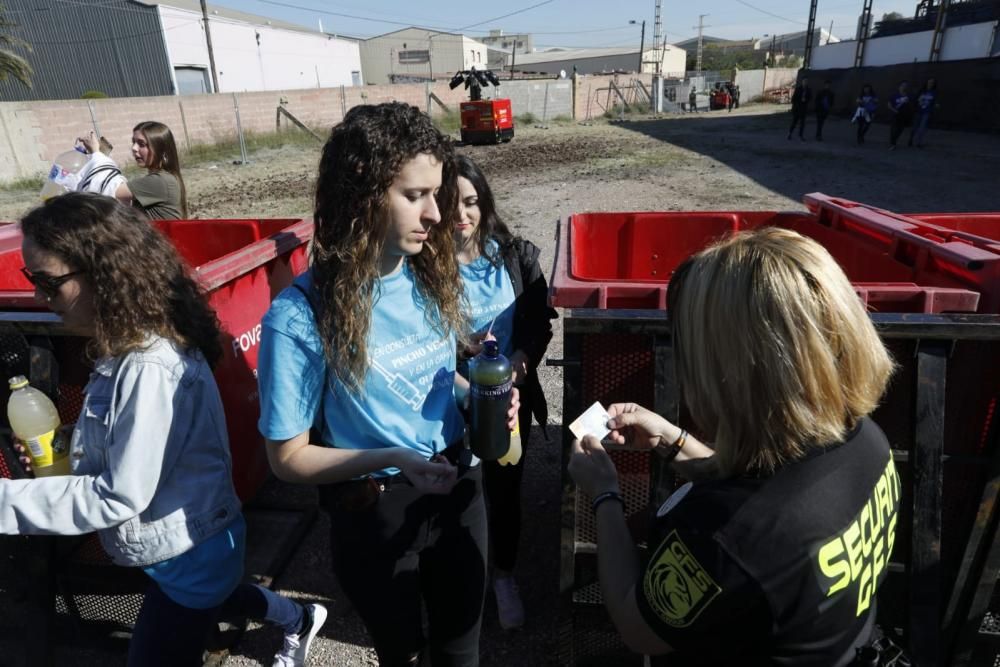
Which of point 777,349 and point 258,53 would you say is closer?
point 777,349

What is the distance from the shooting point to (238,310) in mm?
2807

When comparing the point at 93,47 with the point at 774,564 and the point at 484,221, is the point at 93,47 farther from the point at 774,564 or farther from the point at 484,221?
the point at 774,564

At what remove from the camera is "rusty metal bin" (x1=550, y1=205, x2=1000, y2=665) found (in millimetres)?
1777

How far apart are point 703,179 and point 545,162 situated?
486cm

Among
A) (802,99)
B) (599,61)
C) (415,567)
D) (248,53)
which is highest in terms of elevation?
(599,61)

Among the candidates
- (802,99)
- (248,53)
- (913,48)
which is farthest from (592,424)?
(248,53)

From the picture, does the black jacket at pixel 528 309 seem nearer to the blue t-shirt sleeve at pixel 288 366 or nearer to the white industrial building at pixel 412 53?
the blue t-shirt sleeve at pixel 288 366

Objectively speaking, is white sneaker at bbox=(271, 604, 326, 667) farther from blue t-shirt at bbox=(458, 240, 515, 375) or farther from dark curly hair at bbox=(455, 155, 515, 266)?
dark curly hair at bbox=(455, 155, 515, 266)

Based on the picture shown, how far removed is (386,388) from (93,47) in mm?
40027

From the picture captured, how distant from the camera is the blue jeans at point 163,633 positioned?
1.80 meters

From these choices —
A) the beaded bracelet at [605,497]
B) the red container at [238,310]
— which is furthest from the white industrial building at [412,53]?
the beaded bracelet at [605,497]

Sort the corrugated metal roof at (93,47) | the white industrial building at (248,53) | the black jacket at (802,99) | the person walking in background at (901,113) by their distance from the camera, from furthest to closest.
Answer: the white industrial building at (248,53)
the corrugated metal roof at (93,47)
the black jacket at (802,99)
the person walking in background at (901,113)

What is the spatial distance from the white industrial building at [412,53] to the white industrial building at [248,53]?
1257 centimetres

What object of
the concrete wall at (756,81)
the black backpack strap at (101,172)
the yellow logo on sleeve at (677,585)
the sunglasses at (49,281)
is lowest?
the yellow logo on sleeve at (677,585)
